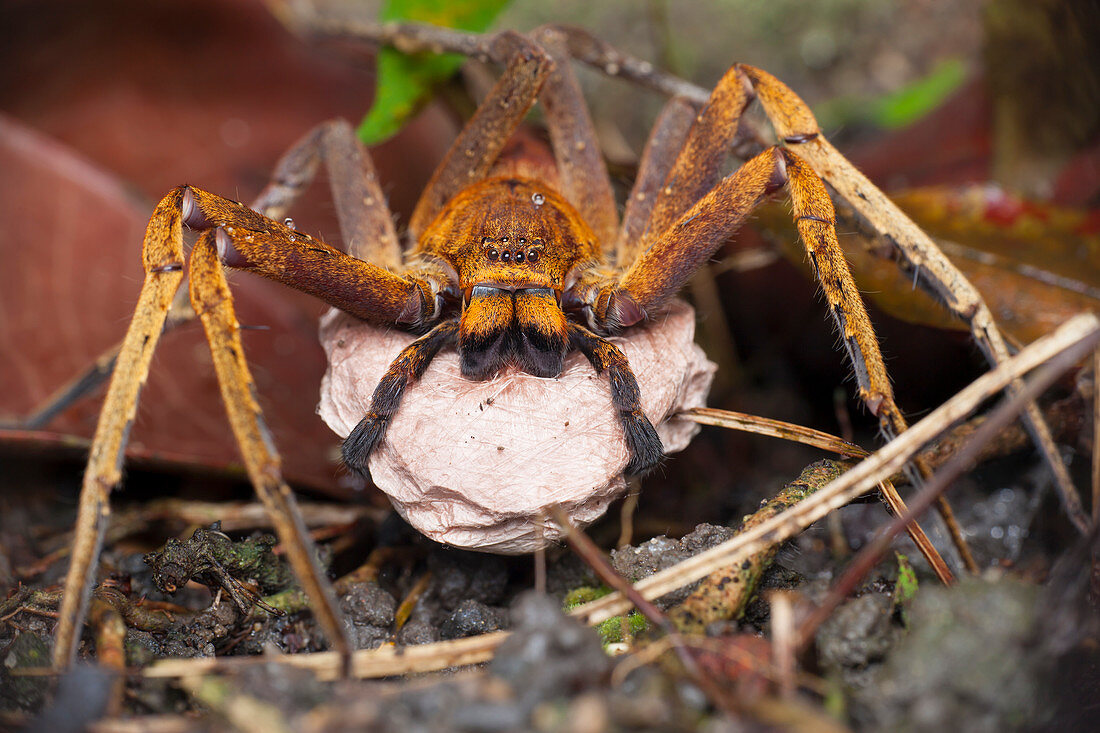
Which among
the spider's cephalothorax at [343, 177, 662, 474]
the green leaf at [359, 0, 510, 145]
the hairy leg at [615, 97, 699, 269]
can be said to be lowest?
the spider's cephalothorax at [343, 177, 662, 474]

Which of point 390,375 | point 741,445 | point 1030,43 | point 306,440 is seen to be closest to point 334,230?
point 306,440

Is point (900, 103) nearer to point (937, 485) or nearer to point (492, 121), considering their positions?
point (492, 121)

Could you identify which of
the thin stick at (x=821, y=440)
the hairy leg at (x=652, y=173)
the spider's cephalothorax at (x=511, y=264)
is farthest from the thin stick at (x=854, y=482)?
the hairy leg at (x=652, y=173)

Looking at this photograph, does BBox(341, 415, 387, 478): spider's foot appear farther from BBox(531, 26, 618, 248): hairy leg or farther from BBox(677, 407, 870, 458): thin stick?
BBox(531, 26, 618, 248): hairy leg

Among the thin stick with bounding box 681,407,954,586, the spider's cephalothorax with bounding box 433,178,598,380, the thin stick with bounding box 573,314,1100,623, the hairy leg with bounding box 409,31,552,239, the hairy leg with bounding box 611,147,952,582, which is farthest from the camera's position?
the hairy leg with bounding box 409,31,552,239

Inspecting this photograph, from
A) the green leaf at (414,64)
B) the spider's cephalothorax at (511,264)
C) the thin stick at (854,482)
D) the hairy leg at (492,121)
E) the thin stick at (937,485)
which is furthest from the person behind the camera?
the green leaf at (414,64)

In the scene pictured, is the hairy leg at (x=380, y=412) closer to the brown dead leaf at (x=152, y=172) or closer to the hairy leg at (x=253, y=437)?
the hairy leg at (x=253, y=437)

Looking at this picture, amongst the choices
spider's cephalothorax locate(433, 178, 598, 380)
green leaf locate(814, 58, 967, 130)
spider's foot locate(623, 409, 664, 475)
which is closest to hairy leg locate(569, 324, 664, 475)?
spider's foot locate(623, 409, 664, 475)
